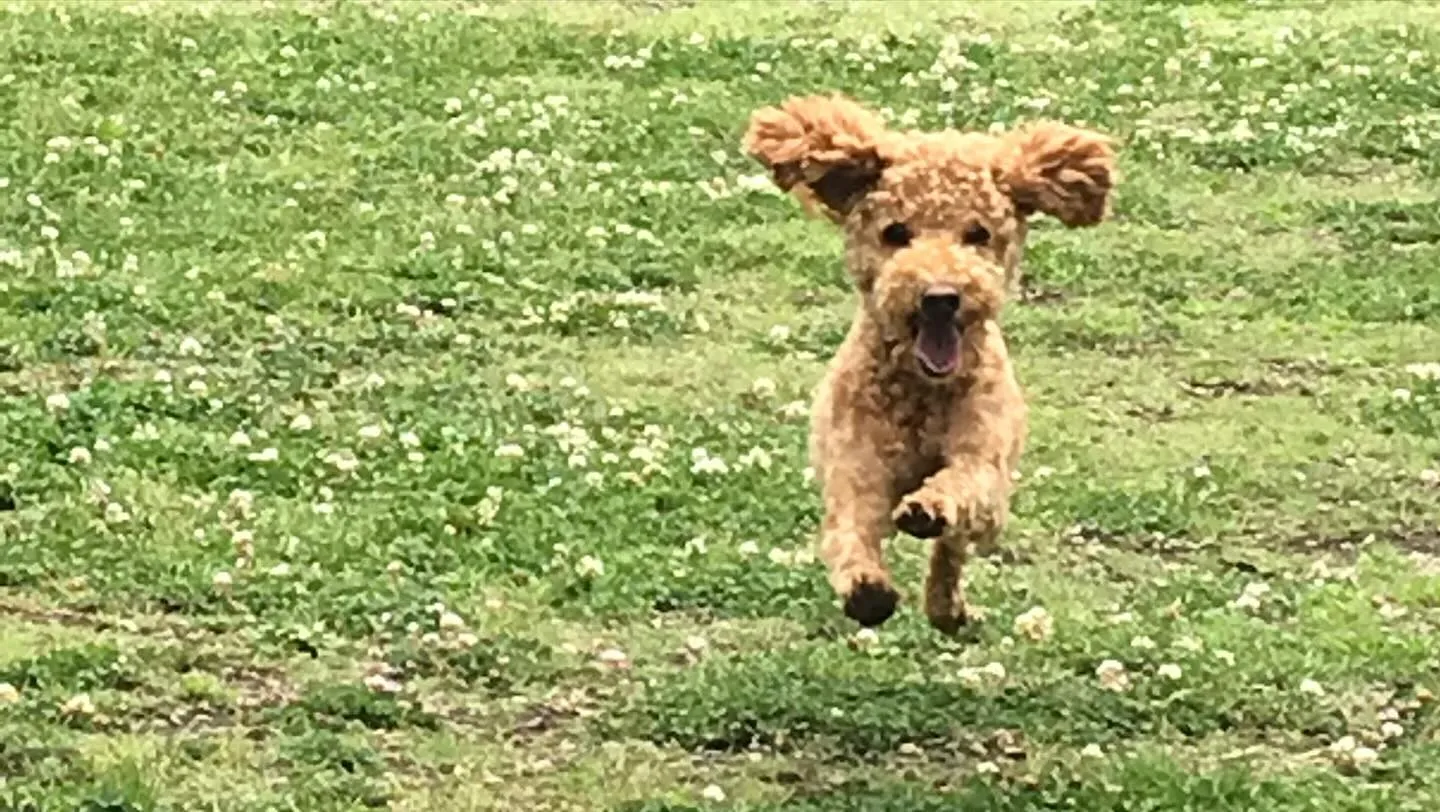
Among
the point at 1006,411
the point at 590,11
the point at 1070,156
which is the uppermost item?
the point at 1070,156

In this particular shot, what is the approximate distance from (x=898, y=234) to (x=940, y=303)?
239 millimetres

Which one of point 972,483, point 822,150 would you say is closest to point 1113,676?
point 972,483

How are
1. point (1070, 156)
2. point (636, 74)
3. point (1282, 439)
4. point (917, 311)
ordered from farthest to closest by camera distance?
point (636, 74) < point (1282, 439) < point (1070, 156) < point (917, 311)

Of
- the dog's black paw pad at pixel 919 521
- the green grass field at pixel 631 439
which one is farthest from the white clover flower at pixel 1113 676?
the dog's black paw pad at pixel 919 521

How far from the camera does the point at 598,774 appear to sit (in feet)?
21.9

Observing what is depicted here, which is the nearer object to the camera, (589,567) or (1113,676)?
(1113,676)

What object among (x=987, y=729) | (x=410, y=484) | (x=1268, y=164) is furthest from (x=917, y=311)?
(x=1268, y=164)

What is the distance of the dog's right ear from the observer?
21.6 ft

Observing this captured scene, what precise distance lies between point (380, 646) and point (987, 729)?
151 cm

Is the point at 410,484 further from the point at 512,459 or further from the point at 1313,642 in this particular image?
the point at 1313,642

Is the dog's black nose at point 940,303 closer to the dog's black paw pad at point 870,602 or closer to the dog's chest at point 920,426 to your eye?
the dog's chest at point 920,426

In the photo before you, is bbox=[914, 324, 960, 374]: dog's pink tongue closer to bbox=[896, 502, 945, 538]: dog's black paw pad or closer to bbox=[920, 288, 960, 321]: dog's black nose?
bbox=[920, 288, 960, 321]: dog's black nose

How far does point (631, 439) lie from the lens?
9.17 m

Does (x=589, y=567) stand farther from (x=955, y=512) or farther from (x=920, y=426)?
(x=955, y=512)
